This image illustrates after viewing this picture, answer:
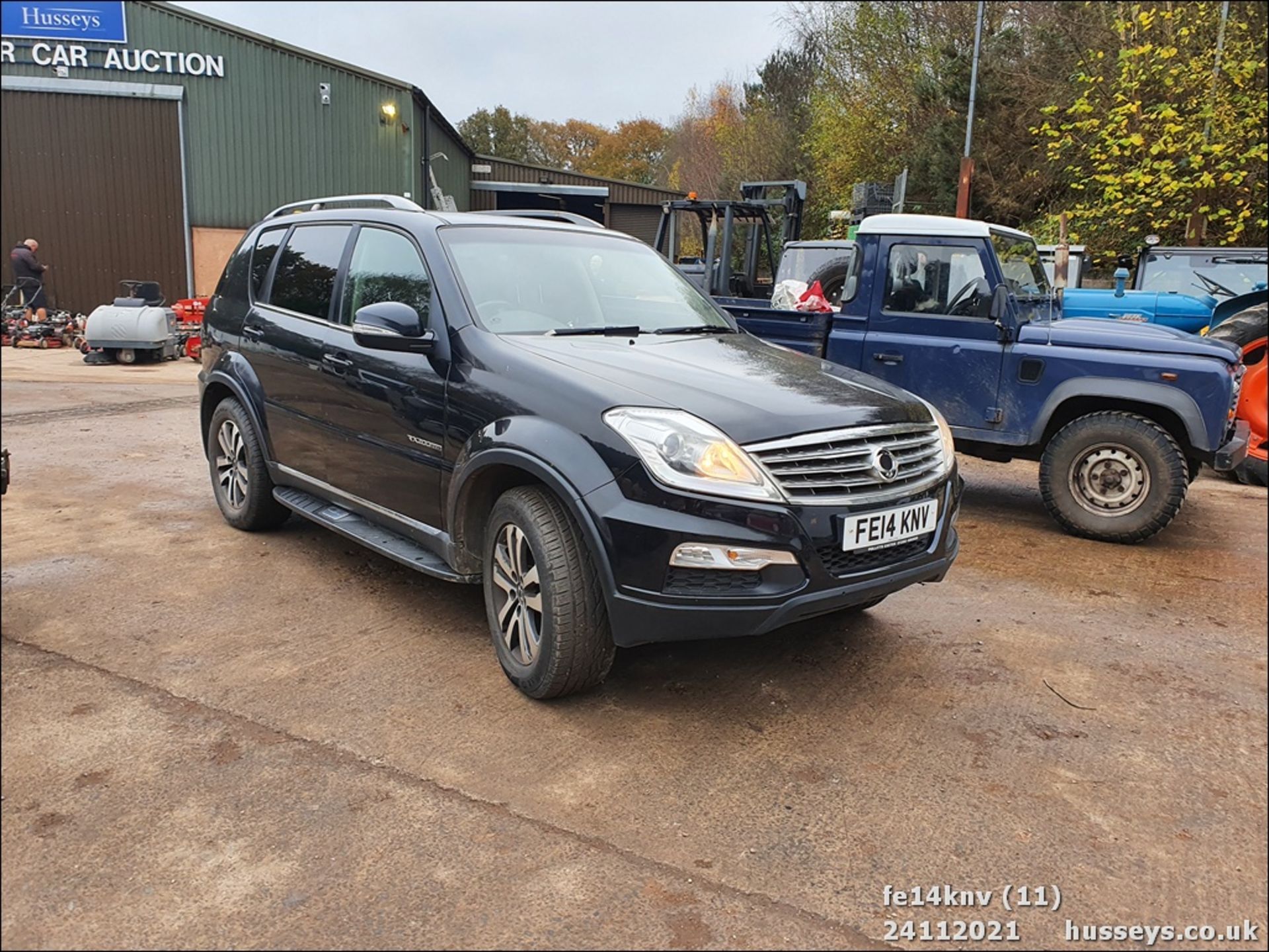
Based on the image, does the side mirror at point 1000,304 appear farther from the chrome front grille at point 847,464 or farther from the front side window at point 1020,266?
the chrome front grille at point 847,464

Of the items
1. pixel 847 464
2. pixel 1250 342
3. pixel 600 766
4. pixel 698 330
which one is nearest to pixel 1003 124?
pixel 1250 342

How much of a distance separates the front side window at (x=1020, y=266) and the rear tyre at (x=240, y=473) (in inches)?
192

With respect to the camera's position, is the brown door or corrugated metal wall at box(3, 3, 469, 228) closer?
the brown door

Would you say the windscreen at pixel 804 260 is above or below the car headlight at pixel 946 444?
above

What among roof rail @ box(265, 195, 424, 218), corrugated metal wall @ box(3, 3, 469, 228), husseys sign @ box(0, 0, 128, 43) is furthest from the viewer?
corrugated metal wall @ box(3, 3, 469, 228)

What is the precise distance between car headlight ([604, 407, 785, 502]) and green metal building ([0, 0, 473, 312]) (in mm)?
15055

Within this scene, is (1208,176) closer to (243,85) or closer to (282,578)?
(282,578)

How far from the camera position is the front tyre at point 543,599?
3.09 m

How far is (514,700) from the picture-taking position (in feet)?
11.0

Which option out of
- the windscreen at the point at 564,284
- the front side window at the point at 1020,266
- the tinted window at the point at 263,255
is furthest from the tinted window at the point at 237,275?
the front side window at the point at 1020,266

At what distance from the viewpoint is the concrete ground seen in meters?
2.19

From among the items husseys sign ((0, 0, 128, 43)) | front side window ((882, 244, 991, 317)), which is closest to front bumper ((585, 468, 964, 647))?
husseys sign ((0, 0, 128, 43))

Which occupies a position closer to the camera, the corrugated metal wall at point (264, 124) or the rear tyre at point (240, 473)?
the rear tyre at point (240, 473)
